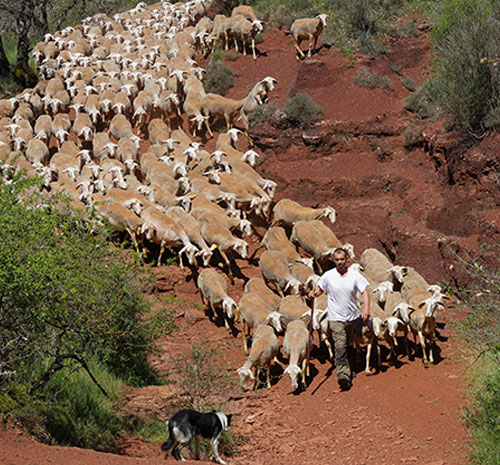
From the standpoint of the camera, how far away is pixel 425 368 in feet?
34.3

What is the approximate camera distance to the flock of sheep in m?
11.6

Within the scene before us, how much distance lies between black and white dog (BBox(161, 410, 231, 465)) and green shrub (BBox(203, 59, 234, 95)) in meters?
14.7

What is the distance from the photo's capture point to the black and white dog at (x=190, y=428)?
307 inches

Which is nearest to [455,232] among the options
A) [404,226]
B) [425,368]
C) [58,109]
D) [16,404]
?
[404,226]

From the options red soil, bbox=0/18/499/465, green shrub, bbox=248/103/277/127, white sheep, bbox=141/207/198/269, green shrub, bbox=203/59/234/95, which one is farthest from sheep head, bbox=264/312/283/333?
green shrub, bbox=203/59/234/95

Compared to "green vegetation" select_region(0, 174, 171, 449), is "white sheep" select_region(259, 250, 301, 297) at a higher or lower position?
lower

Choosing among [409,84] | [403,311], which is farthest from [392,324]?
[409,84]

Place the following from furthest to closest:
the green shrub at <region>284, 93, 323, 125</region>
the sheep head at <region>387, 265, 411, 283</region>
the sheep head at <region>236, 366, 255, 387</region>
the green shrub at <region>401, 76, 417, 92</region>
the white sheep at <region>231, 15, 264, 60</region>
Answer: the white sheep at <region>231, 15, 264, 60</region> → the green shrub at <region>401, 76, 417, 92</region> → the green shrub at <region>284, 93, 323, 125</region> → the sheep head at <region>387, 265, 411, 283</region> → the sheep head at <region>236, 366, 255, 387</region>

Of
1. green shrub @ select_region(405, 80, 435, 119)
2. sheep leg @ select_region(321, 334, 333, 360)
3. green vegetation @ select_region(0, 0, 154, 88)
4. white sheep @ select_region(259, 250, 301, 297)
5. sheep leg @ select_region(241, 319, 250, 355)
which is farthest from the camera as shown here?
green vegetation @ select_region(0, 0, 154, 88)

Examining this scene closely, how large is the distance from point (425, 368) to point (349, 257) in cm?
408

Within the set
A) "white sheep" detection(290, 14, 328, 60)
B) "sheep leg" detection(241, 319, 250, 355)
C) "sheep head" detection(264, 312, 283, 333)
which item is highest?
"white sheep" detection(290, 14, 328, 60)

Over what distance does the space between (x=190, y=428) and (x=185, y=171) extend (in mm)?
9249

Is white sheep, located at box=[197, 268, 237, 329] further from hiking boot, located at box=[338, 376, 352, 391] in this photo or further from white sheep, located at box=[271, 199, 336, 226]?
hiking boot, located at box=[338, 376, 352, 391]

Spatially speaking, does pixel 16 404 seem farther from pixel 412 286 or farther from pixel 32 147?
pixel 32 147
